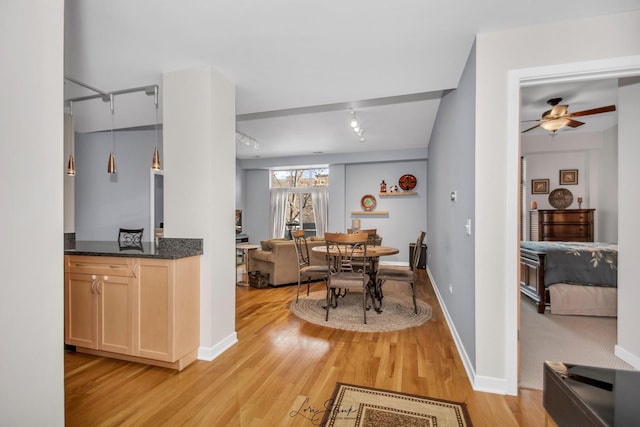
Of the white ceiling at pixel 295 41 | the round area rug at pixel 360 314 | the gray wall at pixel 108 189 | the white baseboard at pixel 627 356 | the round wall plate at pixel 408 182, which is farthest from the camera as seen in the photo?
the round wall plate at pixel 408 182

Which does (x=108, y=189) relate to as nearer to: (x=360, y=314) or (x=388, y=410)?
Answer: (x=360, y=314)

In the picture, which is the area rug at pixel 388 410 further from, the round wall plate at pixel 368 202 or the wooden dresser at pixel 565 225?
the round wall plate at pixel 368 202

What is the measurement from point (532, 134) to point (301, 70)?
5589 mm

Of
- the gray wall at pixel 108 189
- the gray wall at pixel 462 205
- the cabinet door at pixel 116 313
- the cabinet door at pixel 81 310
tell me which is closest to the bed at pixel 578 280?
the gray wall at pixel 462 205

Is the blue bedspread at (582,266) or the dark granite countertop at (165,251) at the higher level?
the dark granite countertop at (165,251)

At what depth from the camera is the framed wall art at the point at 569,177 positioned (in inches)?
232

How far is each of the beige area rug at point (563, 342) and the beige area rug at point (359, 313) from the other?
3.38 feet

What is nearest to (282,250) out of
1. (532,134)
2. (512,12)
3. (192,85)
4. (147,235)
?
(147,235)

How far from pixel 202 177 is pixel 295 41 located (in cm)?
132

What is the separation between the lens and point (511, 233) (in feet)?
6.47

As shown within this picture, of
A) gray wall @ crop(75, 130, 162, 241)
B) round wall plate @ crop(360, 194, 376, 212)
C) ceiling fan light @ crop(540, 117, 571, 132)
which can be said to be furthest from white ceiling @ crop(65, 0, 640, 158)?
round wall plate @ crop(360, 194, 376, 212)

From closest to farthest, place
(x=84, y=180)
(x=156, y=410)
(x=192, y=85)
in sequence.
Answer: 1. (x=156, y=410)
2. (x=192, y=85)
3. (x=84, y=180)

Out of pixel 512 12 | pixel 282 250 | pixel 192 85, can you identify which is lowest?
pixel 282 250

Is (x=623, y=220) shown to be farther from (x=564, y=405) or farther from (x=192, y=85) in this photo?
(x=192, y=85)
